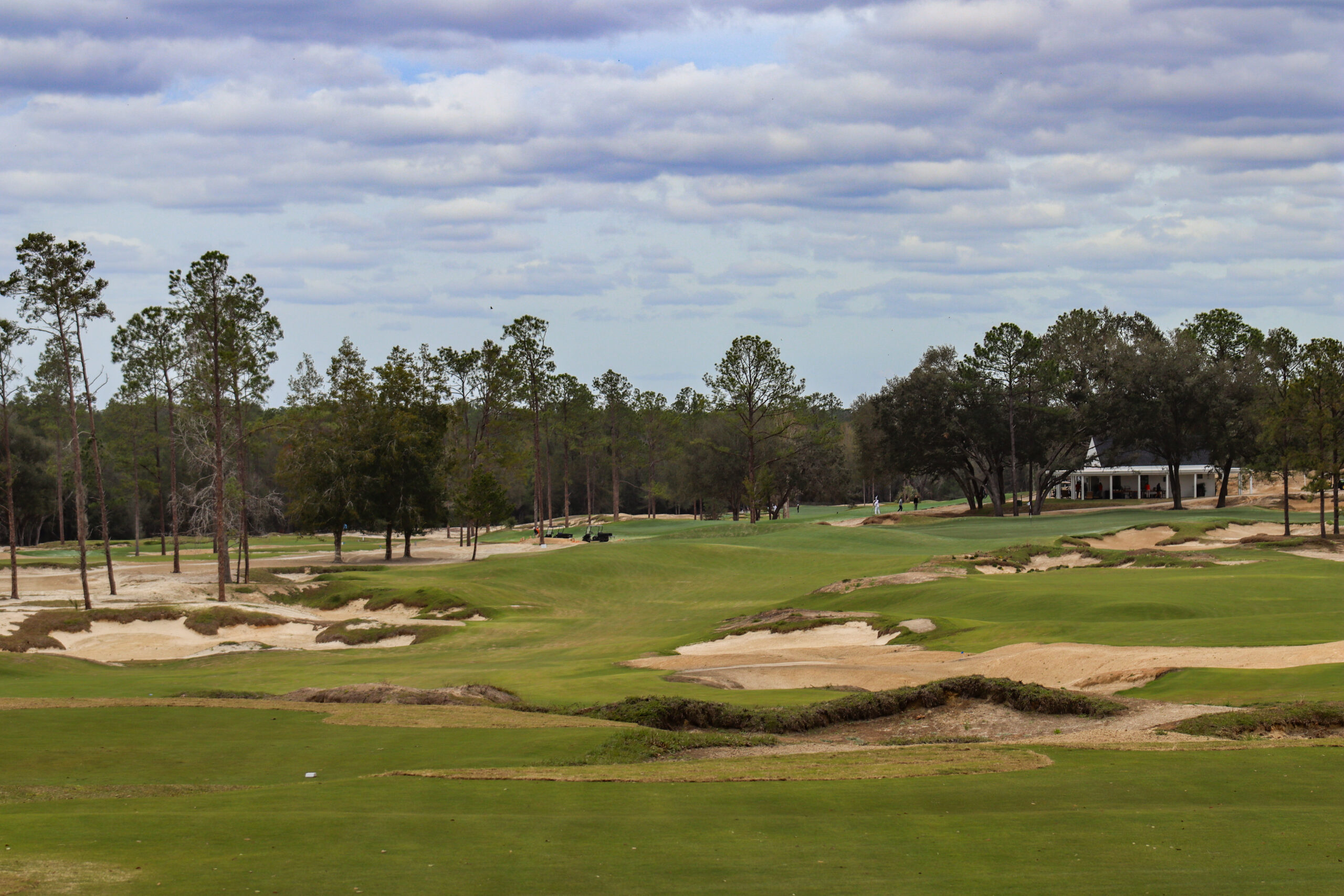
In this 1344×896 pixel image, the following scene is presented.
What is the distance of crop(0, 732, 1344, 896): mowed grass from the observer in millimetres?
8359

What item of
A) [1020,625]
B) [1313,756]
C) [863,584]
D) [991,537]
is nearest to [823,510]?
[991,537]

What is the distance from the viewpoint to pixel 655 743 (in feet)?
56.0

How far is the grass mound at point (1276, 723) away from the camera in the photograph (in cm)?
1554

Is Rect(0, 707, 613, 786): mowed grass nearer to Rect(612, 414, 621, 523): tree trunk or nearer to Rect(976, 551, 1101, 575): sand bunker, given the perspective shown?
Rect(976, 551, 1101, 575): sand bunker

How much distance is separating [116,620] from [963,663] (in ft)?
97.5

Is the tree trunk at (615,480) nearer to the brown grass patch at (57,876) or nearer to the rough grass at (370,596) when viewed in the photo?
the rough grass at (370,596)

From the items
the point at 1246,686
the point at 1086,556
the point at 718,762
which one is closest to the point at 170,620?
the point at 718,762

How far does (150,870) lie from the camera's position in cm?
856

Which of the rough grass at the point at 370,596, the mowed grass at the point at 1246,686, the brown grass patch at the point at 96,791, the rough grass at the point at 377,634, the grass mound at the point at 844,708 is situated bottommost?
the rough grass at the point at 377,634

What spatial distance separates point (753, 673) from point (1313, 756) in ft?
46.3

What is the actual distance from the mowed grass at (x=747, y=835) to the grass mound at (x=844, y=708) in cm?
541

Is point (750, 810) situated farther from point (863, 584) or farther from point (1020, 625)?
point (863, 584)

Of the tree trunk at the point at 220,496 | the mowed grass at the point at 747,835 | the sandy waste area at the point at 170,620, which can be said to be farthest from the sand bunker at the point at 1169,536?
the mowed grass at the point at 747,835

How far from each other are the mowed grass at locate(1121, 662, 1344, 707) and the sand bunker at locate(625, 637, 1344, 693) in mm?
461
